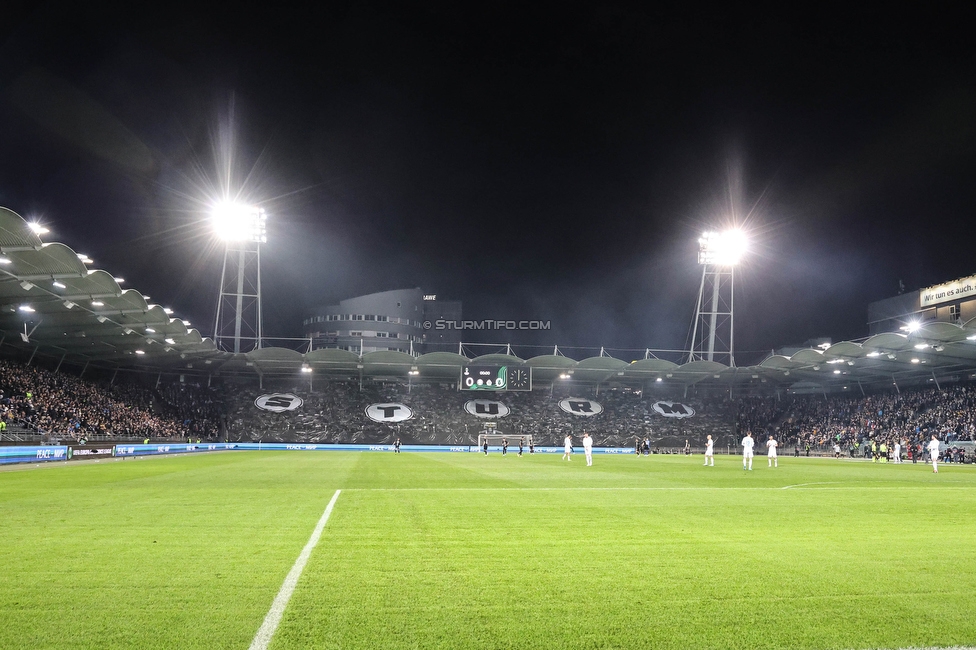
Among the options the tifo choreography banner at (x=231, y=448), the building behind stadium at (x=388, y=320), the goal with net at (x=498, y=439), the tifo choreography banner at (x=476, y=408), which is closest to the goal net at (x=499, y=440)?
the goal with net at (x=498, y=439)

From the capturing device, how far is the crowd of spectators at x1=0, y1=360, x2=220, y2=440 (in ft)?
124

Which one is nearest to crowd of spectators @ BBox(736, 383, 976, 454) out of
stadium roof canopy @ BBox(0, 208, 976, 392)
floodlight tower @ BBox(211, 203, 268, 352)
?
stadium roof canopy @ BBox(0, 208, 976, 392)

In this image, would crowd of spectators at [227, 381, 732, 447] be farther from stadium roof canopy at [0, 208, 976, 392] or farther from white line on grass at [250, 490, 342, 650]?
white line on grass at [250, 490, 342, 650]

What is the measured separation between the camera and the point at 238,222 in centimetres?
5191

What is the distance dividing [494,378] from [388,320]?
4628 centimetres

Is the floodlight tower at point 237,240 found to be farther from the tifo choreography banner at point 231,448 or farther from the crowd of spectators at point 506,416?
the crowd of spectators at point 506,416

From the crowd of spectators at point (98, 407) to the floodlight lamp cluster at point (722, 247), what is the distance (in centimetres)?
4653

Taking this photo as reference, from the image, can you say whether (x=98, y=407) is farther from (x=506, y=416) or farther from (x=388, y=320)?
(x=388, y=320)

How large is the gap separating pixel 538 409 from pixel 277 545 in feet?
194

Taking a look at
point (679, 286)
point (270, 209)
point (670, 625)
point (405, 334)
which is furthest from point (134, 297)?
point (405, 334)

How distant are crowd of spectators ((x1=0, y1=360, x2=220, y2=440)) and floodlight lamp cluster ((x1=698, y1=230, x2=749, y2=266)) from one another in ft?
153

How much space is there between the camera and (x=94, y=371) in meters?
55.3

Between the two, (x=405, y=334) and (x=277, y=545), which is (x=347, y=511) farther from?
(x=405, y=334)

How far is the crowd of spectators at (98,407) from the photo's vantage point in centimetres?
3784
